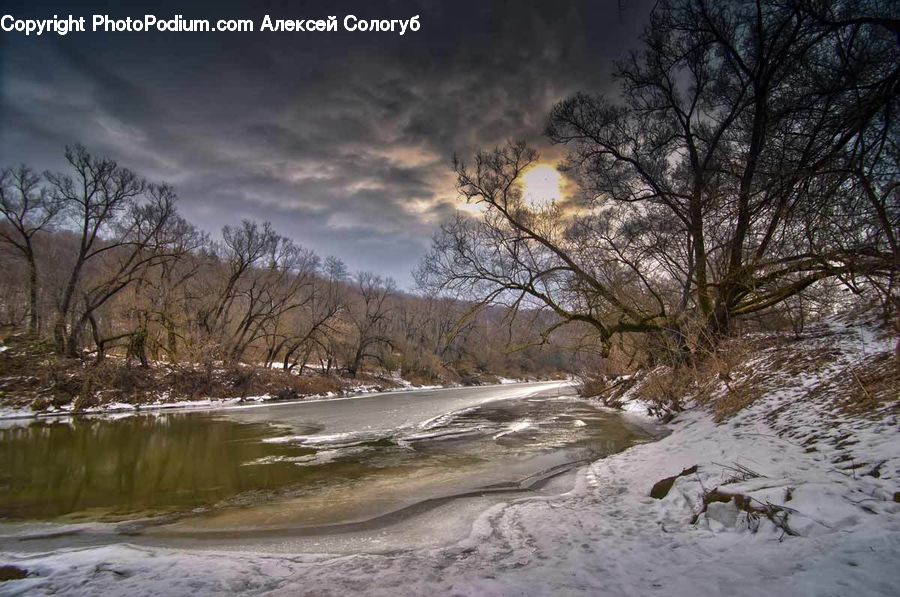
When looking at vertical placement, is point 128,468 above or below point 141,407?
above

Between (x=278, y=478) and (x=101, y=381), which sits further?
(x=101, y=381)

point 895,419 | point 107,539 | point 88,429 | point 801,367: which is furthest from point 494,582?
point 88,429

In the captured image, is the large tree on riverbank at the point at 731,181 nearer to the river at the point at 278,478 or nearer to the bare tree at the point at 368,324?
the river at the point at 278,478

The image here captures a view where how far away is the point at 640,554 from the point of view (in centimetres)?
Result: 379

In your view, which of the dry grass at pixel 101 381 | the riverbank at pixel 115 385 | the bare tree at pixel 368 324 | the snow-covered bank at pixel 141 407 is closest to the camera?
the snow-covered bank at pixel 141 407

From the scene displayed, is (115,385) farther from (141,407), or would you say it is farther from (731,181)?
(731,181)

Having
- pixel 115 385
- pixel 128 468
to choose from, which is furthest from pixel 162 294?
pixel 128 468

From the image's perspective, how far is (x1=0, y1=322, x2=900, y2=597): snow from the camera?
313 centimetres

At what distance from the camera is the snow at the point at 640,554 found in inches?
123

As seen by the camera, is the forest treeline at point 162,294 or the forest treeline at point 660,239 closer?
the forest treeline at point 660,239

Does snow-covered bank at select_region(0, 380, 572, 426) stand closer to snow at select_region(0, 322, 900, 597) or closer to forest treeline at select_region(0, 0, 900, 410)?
forest treeline at select_region(0, 0, 900, 410)

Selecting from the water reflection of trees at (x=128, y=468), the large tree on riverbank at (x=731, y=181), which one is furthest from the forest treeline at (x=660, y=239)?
the water reflection of trees at (x=128, y=468)

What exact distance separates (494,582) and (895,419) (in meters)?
5.37

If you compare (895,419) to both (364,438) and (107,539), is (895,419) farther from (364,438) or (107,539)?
(364,438)
